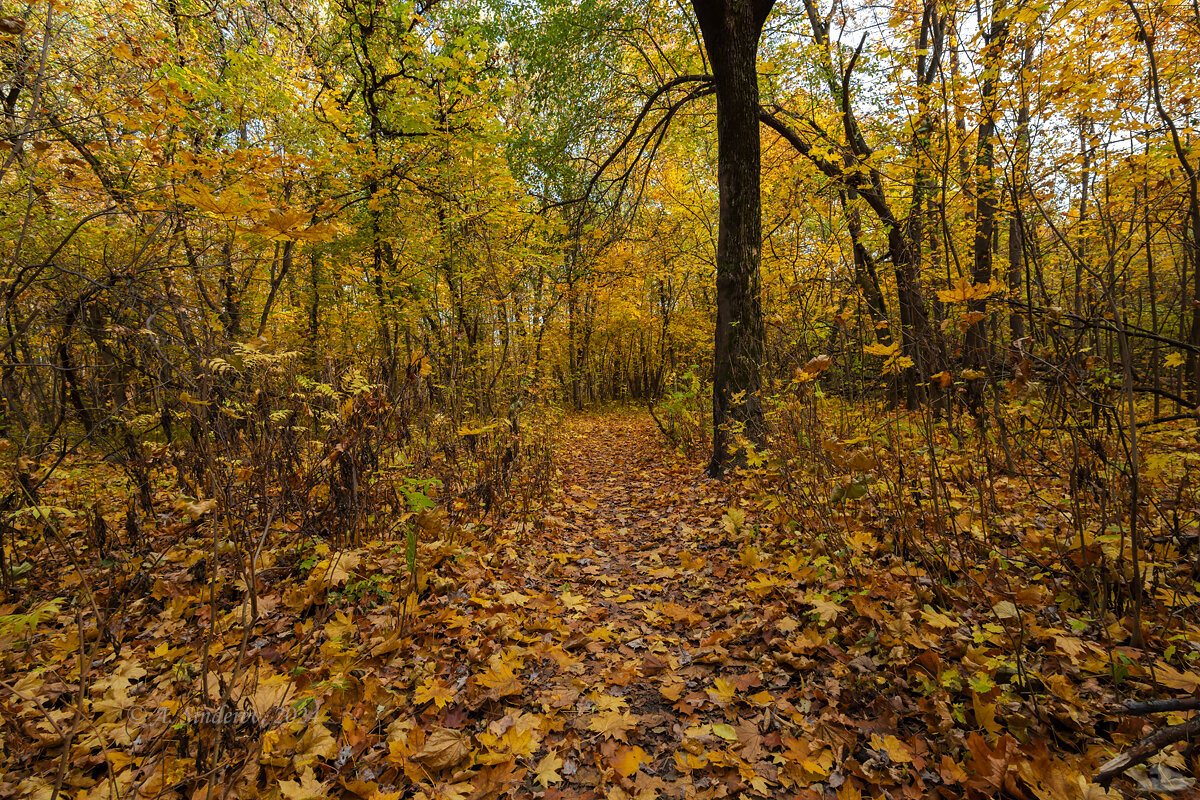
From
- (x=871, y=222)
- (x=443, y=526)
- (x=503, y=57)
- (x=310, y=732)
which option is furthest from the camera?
(x=503, y=57)

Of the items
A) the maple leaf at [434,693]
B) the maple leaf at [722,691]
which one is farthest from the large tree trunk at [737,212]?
the maple leaf at [434,693]

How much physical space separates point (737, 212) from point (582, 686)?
482 centimetres

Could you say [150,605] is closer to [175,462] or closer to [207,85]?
[175,462]

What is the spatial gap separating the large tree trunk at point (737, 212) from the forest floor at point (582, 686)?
219 centimetres

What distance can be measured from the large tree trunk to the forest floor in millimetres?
2185

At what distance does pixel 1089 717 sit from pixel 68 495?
8.60m

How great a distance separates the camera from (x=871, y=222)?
8.74 meters

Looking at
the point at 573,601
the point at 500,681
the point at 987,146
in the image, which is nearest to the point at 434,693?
the point at 500,681

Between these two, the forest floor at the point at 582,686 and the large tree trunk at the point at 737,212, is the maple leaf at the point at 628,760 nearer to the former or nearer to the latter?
the forest floor at the point at 582,686

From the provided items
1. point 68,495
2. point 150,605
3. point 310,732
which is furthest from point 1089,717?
point 68,495

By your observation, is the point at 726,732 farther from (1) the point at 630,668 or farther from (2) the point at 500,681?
(2) the point at 500,681

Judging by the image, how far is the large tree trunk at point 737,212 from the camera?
195 inches

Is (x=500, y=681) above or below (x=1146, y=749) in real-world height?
below

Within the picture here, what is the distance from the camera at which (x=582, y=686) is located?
2504mm
